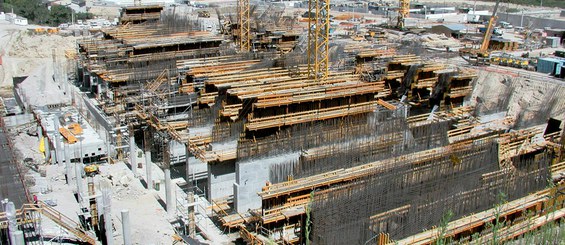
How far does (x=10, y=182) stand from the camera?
18.3 meters

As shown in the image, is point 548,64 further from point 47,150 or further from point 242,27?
point 47,150

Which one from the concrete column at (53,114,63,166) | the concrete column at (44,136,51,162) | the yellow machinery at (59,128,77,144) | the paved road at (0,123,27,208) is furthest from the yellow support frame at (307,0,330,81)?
the paved road at (0,123,27,208)

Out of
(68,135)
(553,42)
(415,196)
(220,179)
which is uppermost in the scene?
(553,42)

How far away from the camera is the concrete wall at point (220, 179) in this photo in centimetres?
1981

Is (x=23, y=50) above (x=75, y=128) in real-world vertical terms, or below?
above

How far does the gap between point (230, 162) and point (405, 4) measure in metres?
52.0

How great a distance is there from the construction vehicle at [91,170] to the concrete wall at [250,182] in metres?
7.09

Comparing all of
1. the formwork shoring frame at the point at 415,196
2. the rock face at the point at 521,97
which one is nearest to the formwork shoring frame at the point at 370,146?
the formwork shoring frame at the point at 415,196

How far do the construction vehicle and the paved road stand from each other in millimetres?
2890

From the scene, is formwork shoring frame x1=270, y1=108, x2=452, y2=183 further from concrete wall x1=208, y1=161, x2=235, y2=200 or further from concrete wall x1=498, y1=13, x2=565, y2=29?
concrete wall x1=498, y1=13, x2=565, y2=29

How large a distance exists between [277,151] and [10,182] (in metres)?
9.24

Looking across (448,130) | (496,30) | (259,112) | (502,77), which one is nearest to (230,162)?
(259,112)

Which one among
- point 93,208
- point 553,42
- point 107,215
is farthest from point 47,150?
point 553,42

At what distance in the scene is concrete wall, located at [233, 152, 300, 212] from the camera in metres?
18.6
